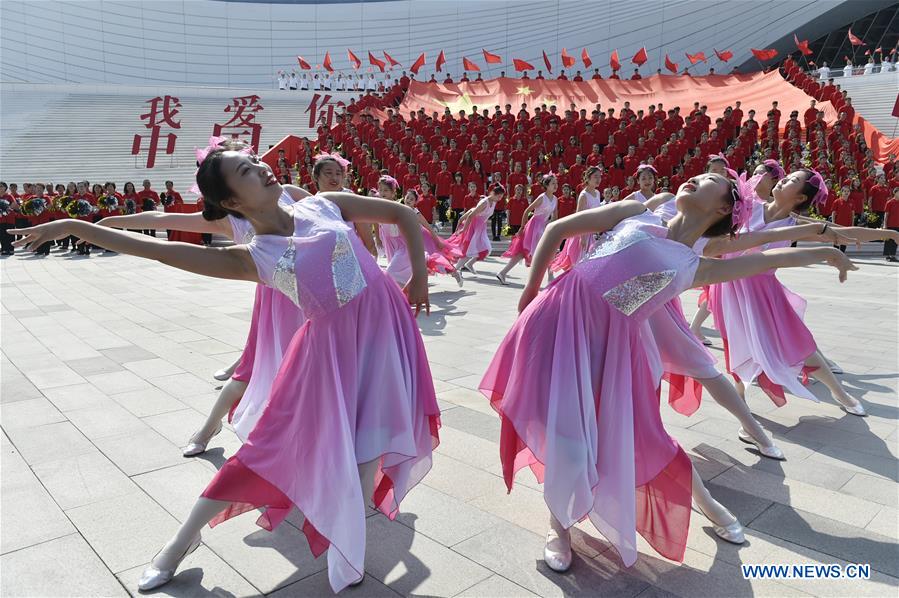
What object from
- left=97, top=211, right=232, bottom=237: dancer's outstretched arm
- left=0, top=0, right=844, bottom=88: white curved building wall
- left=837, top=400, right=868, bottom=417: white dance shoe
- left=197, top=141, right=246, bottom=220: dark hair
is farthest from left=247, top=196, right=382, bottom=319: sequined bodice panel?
left=0, top=0, right=844, bottom=88: white curved building wall

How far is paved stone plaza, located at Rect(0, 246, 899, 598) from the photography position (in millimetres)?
2238

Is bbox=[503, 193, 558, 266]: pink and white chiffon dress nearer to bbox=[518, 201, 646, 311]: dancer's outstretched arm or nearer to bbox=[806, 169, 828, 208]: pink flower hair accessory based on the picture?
bbox=[806, 169, 828, 208]: pink flower hair accessory

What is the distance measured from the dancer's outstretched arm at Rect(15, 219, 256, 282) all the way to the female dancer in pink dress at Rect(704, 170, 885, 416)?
10.8 feet

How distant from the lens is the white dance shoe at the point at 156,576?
2.13 metres

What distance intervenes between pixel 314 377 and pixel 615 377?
113cm

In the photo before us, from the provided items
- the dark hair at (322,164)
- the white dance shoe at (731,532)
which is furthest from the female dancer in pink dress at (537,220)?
the white dance shoe at (731,532)

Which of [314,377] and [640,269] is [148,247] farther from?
[640,269]

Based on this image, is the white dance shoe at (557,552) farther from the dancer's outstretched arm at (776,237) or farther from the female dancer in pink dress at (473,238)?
the female dancer in pink dress at (473,238)

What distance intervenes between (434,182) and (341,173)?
12.0m

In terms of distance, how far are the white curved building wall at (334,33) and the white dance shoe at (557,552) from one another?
123 ft

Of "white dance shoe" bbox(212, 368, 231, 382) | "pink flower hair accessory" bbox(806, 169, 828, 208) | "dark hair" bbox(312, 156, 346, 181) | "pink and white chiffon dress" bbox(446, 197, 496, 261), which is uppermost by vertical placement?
"dark hair" bbox(312, 156, 346, 181)

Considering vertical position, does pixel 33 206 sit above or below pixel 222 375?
above

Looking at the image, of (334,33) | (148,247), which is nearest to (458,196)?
(148,247)

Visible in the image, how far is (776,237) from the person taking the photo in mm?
2678
